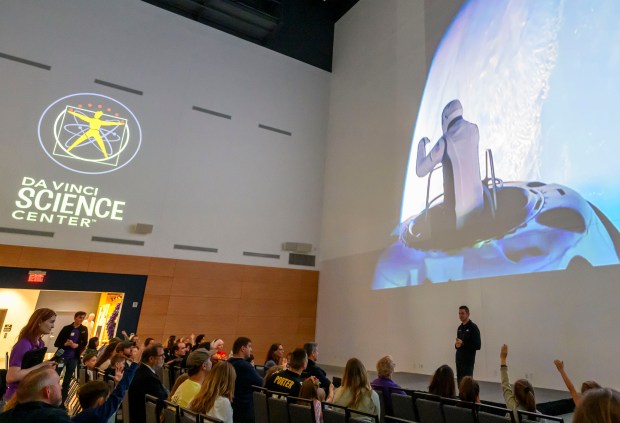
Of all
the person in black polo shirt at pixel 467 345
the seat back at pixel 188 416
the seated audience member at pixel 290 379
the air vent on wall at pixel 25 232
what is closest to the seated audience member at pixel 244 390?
the seated audience member at pixel 290 379

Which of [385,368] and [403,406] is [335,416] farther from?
[385,368]

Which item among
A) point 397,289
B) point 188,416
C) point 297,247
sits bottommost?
point 188,416

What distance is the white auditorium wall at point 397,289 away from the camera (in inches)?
193

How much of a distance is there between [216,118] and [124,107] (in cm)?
208

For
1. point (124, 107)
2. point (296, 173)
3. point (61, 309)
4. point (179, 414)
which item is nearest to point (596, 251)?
point (179, 414)

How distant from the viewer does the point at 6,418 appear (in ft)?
5.59

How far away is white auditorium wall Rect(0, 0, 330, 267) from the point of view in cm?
796

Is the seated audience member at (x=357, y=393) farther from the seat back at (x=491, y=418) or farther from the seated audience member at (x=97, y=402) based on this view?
the seated audience member at (x=97, y=402)

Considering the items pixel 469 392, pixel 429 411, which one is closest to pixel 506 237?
pixel 469 392

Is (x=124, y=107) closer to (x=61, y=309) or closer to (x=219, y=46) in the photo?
(x=219, y=46)

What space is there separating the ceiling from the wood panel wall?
624 cm

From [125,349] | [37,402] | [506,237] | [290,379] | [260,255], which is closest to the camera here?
[37,402]

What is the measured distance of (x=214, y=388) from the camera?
2574 millimetres

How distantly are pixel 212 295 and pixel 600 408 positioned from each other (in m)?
8.63
